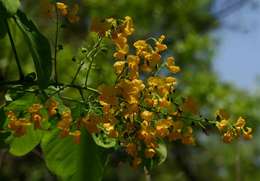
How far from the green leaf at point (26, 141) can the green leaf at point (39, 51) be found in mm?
388

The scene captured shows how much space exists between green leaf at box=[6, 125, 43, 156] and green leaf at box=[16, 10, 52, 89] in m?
0.39

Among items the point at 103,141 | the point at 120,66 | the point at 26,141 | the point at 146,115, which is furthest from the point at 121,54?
the point at 26,141

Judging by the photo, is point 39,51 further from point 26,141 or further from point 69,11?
point 26,141

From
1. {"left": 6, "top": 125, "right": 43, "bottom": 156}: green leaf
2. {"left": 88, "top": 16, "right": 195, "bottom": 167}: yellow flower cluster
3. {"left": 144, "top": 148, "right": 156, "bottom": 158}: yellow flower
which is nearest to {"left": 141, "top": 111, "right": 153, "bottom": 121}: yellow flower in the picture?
{"left": 88, "top": 16, "right": 195, "bottom": 167}: yellow flower cluster

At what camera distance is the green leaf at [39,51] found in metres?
1.47

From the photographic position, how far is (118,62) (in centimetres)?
157

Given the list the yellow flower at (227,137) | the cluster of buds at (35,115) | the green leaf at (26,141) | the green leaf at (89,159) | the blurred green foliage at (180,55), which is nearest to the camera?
the cluster of buds at (35,115)

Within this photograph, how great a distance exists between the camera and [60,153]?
1800 mm

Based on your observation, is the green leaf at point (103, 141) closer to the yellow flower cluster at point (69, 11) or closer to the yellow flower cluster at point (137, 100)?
the yellow flower cluster at point (137, 100)

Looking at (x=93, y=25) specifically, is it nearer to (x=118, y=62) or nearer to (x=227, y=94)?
(x=118, y=62)

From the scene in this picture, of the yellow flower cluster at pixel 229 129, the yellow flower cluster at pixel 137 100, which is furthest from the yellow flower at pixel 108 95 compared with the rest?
the yellow flower cluster at pixel 229 129

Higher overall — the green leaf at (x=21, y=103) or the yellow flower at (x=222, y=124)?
the green leaf at (x=21, y=103)

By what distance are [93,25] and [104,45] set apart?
0.07m

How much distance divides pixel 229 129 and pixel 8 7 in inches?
26.0
